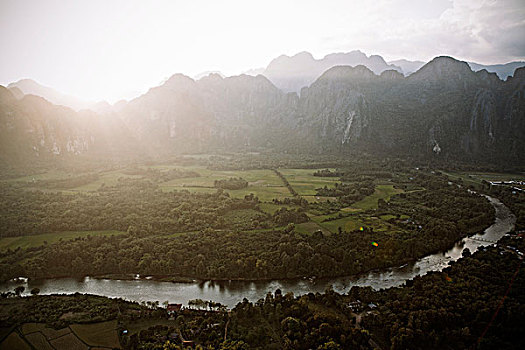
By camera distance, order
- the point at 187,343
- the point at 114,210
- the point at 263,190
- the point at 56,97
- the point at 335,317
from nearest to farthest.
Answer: the point at 187,343
the point at 335,317
the point at 114,210
the point at 263,190
the point at 56,97

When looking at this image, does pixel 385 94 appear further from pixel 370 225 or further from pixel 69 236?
pixel 69 236

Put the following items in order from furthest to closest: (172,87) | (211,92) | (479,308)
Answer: (211,92)
(172,87)
(479,308)

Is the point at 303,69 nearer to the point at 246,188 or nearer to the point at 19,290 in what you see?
the point at 246,188

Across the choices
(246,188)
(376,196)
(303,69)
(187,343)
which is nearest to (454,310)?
(187,343)

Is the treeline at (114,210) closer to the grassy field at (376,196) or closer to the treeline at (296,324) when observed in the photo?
the grassy field at (376,196)

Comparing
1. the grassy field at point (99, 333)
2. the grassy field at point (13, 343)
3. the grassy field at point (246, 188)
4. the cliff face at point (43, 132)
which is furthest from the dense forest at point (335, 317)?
the cliff face at point (43, 132)

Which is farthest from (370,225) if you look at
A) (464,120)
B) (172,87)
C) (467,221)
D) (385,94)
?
(172,87)
